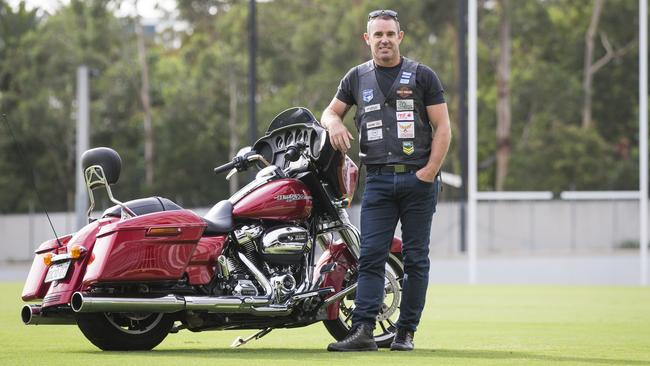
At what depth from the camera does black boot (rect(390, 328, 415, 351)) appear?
8728mm

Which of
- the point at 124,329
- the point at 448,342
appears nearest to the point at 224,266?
the point at 124,329

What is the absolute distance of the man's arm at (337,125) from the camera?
8.58 metres

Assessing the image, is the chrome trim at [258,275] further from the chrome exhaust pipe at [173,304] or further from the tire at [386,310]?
the tire at [386,310]

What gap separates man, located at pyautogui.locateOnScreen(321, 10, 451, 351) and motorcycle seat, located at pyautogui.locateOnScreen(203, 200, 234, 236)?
781 mm

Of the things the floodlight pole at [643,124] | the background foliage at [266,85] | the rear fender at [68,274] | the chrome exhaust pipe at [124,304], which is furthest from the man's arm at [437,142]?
the background foliage at [266,85]

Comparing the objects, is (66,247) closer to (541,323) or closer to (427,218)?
(427,218)

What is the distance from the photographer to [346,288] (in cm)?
906

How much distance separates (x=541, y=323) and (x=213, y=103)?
3976 centimetres

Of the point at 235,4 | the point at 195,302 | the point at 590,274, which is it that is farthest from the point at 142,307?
the point at 235,4

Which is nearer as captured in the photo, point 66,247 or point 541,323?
point 66,247

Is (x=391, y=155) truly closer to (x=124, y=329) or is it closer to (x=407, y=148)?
(x=407, y=148)

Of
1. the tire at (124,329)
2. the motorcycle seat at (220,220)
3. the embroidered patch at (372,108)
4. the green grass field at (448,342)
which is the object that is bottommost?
the green grass field at (448,342)

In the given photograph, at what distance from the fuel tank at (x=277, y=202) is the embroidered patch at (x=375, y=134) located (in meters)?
0.60

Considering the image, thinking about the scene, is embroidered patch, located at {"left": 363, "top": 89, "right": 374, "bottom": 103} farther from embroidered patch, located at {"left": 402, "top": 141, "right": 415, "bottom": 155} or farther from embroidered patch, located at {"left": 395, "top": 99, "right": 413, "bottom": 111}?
embroidered patch, located at {"left": 402, "top": 141, "right": 415, "bottom": 155}
